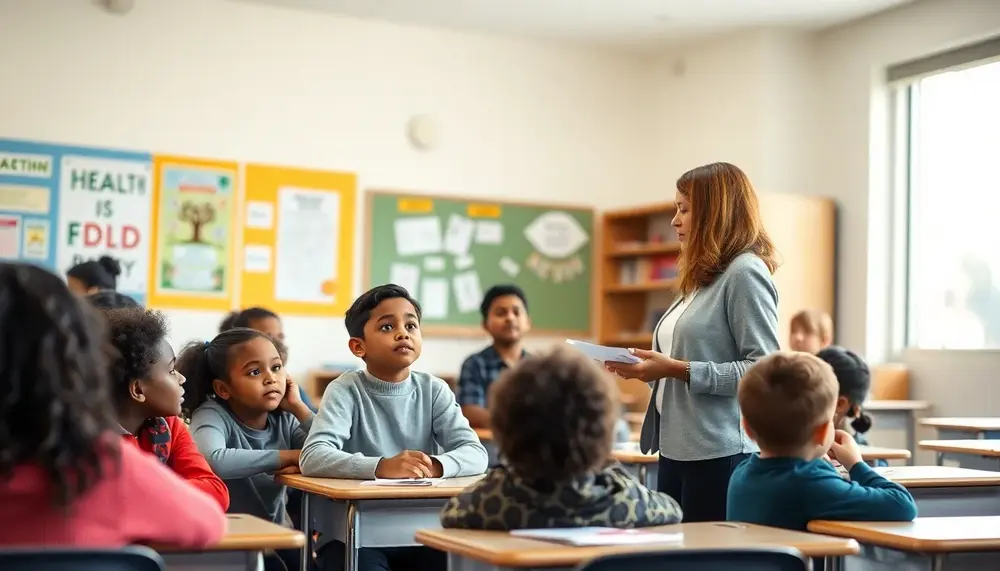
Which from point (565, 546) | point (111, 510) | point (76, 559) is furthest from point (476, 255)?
point (76, 559)

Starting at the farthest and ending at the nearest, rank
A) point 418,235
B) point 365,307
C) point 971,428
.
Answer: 1. point 418,235
2. point 971,428
3. point 365,307

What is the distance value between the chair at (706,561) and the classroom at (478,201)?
1.13 meters

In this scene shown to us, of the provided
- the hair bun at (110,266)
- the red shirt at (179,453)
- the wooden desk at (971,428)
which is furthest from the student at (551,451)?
the hair bun at (110,266)

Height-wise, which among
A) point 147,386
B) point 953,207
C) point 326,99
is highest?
point 326,99

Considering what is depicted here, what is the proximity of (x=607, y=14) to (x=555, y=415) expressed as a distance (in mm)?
5522

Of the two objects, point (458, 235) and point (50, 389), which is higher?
point (458, 235)

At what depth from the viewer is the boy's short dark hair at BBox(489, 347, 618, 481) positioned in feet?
6.24

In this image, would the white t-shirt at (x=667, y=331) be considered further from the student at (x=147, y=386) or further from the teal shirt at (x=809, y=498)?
the student at (x=147, y=386)

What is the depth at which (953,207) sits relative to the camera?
6512mm

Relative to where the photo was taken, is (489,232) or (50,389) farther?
(489,232)

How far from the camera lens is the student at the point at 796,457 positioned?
2299mm

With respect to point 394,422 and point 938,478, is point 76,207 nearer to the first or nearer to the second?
point 394,422

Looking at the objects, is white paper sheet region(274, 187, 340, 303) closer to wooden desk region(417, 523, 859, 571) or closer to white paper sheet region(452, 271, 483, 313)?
white paper sheet region(452, 271, 483, 313)

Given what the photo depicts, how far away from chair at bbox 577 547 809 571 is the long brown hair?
118cm
